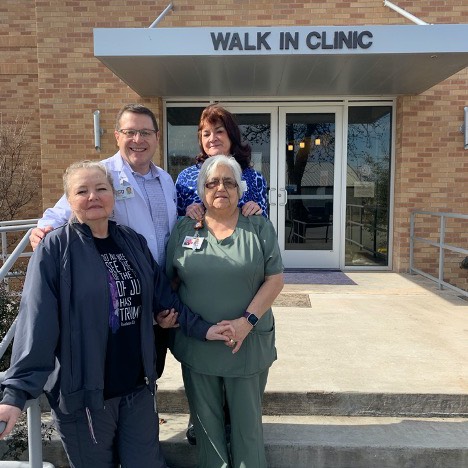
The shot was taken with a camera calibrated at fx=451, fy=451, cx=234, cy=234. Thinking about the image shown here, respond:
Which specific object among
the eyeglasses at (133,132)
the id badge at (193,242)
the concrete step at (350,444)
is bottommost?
the concrete step at (350,444)

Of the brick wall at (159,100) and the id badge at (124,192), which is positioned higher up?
the brick wall at (159,100)

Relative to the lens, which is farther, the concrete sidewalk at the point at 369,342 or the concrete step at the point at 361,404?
the concrete sidewalk at the point at 369,342

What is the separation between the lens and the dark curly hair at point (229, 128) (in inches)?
93.5

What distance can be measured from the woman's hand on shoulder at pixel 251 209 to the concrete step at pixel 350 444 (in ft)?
4.41

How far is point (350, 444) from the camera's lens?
256 cm

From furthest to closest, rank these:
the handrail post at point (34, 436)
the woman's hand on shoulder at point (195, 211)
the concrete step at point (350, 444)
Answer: the concrete step at point (350, 444), the woman's hand on shoulder at point (195, 211), the handrail post at point (34, 436)

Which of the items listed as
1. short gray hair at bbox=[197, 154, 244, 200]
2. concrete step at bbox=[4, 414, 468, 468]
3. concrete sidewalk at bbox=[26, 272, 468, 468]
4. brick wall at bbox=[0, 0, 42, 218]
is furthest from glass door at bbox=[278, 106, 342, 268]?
short gray hair at bbox=[197, 154, 244, 200]

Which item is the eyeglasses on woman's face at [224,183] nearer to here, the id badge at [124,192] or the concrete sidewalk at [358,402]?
the id badge at [124,192]

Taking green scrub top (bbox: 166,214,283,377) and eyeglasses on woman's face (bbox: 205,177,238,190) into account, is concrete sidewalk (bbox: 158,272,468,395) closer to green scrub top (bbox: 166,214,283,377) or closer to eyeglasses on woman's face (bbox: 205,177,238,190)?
green scrub top (bbox: 166,214,283,377)

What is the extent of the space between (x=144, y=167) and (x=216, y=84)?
4264 millimetres

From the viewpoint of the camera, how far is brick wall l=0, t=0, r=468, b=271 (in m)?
6.45

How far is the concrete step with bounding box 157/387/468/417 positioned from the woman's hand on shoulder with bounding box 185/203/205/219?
130 cm

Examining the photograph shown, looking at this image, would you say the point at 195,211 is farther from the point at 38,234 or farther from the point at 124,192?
the point at 38,234

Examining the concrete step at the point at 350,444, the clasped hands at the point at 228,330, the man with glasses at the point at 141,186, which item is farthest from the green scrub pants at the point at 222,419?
the concrete step at the point at 350,444
